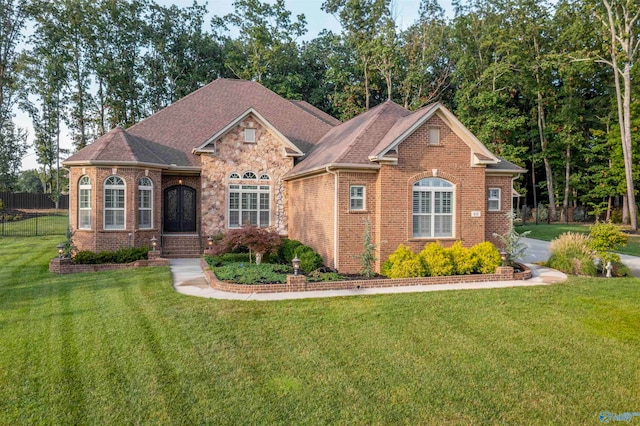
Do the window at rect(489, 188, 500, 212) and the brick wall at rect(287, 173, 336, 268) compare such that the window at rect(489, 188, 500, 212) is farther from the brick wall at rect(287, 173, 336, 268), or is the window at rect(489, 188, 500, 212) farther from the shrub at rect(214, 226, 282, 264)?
the shrub at rect(214, 226, 282, 264)

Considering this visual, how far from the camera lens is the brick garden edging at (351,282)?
10414 millimetres

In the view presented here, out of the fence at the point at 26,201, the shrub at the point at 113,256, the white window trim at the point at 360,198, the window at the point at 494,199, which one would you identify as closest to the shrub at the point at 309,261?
the white window trim at the point at 360,198

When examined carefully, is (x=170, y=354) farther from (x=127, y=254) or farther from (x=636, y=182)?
(x=636, y=182)

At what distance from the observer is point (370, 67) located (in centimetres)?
3650

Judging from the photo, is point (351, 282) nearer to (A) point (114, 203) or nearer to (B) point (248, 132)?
(B) point (248, 132)

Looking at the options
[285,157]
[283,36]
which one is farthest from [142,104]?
[285,157]

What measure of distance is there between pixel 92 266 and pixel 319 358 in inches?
390

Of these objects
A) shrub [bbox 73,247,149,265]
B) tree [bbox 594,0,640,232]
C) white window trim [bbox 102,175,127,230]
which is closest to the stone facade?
white window trim [bbox 102,175,127,230]

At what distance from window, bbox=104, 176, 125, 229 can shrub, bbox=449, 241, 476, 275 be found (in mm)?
11711

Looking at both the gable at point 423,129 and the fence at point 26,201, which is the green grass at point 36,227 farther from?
the gable at point 423,129

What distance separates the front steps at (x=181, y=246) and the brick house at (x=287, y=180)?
0.13ft

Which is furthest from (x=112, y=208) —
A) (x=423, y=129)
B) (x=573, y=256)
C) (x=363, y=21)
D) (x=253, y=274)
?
(x=363, y=21)

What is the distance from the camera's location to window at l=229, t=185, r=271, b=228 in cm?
1806

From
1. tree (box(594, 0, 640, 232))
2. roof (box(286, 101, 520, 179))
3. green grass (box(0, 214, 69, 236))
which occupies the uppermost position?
tree (box(594, 0, 640, 232))
